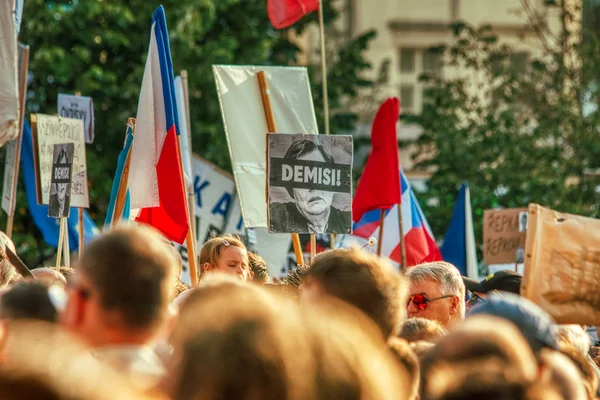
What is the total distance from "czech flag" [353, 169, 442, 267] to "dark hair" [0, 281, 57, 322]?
19.8ft

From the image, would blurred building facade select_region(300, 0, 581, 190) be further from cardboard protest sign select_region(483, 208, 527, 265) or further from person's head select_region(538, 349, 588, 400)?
person's head select_region(538, 349, 588, 400)

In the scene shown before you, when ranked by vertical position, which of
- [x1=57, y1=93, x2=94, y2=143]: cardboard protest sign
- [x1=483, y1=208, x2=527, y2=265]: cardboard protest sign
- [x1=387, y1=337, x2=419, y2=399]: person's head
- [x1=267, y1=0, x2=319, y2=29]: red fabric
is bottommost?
[x1=483, y1=208, x2=527, y2=265]: cardboard protest sign

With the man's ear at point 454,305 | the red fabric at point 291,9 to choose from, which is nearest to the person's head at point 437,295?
the man's ear at point 454,305

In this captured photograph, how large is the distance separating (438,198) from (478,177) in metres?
0.71

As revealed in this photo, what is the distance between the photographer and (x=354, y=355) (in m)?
1.99

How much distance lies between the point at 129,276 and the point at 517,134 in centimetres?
1426

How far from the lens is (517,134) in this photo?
16344mm

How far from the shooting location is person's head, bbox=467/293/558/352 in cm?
297

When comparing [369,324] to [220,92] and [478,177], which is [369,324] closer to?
[220,92]

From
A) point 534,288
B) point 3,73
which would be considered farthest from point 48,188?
point 534,288

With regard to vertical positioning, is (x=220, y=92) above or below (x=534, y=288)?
above

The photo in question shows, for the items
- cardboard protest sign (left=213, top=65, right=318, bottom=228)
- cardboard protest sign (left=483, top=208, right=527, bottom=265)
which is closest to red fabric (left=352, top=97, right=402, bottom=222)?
cardboard protest sign (left=213, top=65, right=318, bottom=228)

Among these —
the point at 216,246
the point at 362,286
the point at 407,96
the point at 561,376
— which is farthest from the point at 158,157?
the point at 407,96

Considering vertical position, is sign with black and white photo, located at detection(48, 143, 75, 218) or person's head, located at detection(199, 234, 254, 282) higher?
sign with black and white photo, located at detection(48, 143, 75, 218)
